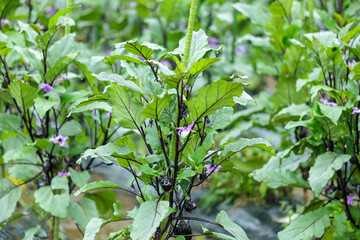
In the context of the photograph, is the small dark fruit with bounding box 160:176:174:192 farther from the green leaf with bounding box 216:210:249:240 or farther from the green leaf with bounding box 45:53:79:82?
the green leaf with bounding box 45:53:79:82

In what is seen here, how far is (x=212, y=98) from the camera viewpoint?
1.54 meters

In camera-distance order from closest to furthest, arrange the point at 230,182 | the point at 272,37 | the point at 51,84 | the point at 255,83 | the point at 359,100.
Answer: the point at 359,100, the point at 51,84, the point at 272,37, the point at 230,182, the point at 255,83

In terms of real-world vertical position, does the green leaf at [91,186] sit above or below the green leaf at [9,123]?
below

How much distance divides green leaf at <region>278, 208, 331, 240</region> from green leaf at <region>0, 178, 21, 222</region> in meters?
1.31

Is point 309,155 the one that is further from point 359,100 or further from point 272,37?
point 272,37

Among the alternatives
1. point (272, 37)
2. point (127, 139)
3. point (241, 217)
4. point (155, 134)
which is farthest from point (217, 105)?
point (241, 217)

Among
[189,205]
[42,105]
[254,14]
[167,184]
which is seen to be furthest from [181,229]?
[254,14]

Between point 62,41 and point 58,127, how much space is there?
0.47 m

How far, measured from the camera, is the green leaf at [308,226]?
2.17 meters

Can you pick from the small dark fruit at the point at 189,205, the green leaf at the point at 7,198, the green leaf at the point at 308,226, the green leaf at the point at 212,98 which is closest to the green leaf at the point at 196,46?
the green leaf at the point at 212,98

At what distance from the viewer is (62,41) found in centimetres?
227

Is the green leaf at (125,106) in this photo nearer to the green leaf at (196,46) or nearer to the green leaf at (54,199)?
the green leaf at (196,46)

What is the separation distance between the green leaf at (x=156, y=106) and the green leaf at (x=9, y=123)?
1062 mm

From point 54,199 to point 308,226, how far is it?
3.98ft
